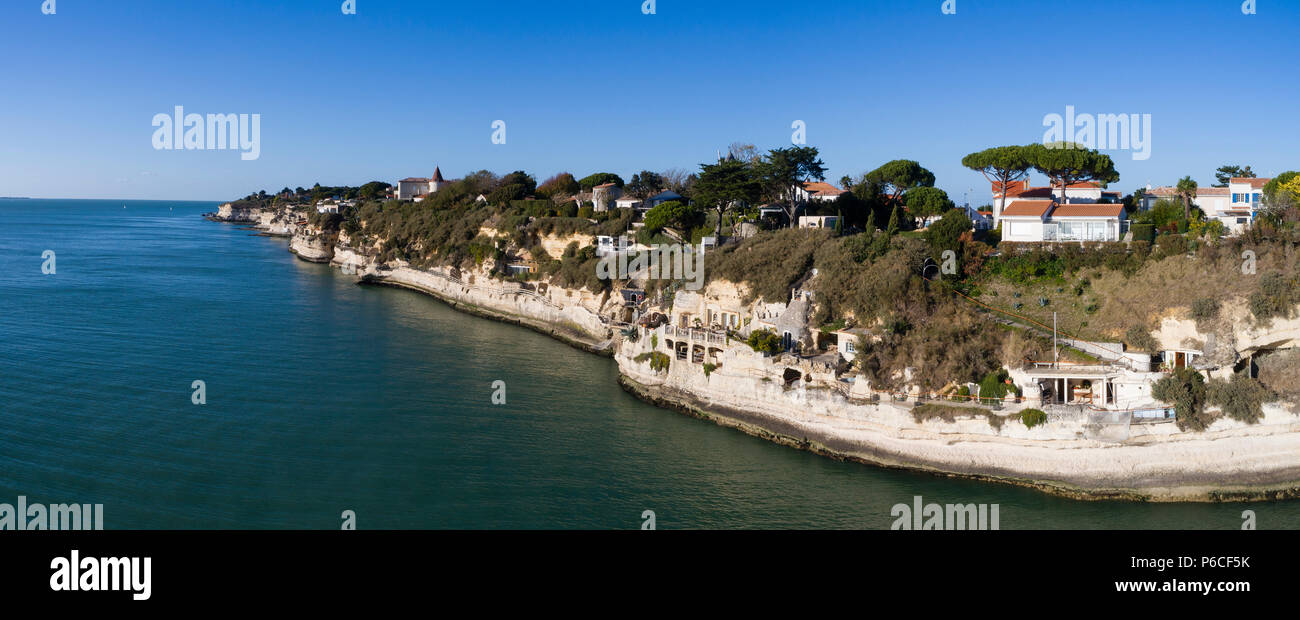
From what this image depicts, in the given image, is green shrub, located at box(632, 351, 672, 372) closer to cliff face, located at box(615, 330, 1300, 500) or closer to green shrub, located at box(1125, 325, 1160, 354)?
cliff face, located at box(615, 330, 1300, 500)

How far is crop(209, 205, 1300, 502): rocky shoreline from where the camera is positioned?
2138 centimetres

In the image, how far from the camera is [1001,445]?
22750 millimetres

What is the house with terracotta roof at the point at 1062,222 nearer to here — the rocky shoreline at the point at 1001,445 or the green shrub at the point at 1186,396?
the green shrub at the point at 1186,396

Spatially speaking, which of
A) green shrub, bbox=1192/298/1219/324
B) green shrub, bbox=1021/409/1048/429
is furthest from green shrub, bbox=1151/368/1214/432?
green shrub, bbox=1021/409/1048/429

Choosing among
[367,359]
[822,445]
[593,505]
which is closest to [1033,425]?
[822,445]

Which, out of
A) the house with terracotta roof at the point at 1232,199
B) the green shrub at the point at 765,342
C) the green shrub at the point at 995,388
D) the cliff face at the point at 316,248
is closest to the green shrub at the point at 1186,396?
the green shrub at the point at 995,388

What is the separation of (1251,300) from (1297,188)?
13.5 m

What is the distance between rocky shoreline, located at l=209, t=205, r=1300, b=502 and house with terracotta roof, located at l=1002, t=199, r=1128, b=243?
13360 mm

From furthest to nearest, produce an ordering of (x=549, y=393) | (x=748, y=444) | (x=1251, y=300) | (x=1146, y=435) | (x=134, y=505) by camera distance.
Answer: (x=549, y=393) < (x=748, y=444) < (x=1251, y=300) < (x=1146, y=435) < (x=134, y=505)

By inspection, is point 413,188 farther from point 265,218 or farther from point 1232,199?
point 1232,199

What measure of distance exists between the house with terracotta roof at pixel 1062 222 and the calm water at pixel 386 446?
1579 centimetres

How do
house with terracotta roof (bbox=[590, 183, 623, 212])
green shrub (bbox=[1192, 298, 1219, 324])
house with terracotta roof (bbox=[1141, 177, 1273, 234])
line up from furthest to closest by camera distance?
house with terracotta roof (bbox=[590, 183, 623, 212]), house with terracotta roof (bbox=[1141, 177, 1273, 234]), green shrub (bbox=[1192, 298, 1219, 324])

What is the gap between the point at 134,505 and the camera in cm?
1897

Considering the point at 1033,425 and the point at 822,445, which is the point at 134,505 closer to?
the point at 822,445
